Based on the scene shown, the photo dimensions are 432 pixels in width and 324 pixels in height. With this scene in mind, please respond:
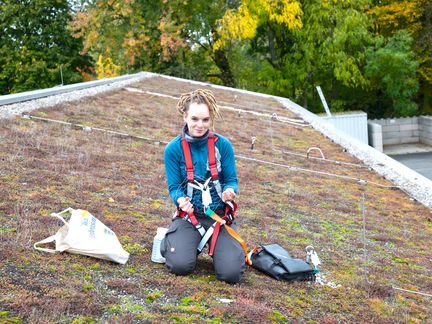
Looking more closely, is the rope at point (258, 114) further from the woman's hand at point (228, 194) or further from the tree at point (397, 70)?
the tree at point (397, 70)

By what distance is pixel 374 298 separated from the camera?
14.9 feet

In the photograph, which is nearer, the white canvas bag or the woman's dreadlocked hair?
the white canvas bag

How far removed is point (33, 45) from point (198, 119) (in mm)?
25796

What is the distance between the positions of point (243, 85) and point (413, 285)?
25.9 m

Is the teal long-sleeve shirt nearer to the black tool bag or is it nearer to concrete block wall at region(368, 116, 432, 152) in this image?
the black tool bag

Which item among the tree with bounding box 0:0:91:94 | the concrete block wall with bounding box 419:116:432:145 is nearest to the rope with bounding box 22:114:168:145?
the concrete block wall with bounding box 419:116:432:145

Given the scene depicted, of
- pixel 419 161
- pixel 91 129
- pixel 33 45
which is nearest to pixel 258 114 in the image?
pixel 91 129

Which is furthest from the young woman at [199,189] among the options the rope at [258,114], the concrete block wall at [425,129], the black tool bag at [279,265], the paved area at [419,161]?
the concrete block wall at [425,129]

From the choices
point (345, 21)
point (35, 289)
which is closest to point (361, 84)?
point (345, 21)

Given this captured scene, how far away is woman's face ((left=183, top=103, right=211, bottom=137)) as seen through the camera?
4.25 meters

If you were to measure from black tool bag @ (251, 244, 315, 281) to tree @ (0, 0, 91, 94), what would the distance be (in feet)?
79.5

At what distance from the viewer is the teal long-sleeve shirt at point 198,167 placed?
14.4ft

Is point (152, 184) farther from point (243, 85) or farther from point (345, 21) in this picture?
point (243, 85)

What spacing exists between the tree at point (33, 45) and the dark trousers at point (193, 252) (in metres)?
24.3
